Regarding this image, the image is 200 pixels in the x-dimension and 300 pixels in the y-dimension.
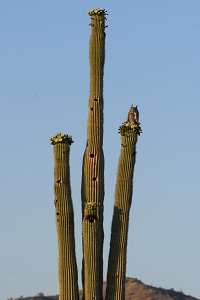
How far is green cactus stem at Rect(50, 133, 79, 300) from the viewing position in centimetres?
1792

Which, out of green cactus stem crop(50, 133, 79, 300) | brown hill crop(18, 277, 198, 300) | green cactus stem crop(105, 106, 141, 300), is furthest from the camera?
brown hill crop(18, 277, 198, 300)

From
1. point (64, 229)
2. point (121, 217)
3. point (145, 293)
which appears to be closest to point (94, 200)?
point (121, 217)

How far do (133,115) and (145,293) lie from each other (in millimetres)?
35225

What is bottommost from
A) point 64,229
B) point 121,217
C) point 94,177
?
point 64,229

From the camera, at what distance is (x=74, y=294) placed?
18000 mm

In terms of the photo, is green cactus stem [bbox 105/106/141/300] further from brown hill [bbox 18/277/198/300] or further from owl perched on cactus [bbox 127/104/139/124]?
brown hill [bbox 18/277/198/300]

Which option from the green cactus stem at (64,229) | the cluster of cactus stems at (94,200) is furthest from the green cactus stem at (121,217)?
the green cactus stem at (64,229)

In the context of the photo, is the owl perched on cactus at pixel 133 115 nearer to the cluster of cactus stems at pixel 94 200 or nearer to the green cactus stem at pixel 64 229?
the cluster of cactus stems at pixel 94 200

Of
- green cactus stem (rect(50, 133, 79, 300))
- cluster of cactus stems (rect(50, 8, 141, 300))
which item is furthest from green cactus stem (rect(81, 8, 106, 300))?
green cactus stem (rect(50, 133, 79, 300))

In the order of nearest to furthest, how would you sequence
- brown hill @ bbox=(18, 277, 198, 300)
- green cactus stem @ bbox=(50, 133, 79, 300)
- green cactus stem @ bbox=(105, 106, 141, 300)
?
green cactus stem @ bbox=(50, 133, 79, 300) < green cactus stem @ bbox=(105, 106, 141, 300) < brown hill @ bbox=(18, 277, 198, 300)

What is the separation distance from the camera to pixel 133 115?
19.1 m


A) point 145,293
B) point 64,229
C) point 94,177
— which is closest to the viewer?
point 64,229

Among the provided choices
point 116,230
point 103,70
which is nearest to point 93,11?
point 103,70

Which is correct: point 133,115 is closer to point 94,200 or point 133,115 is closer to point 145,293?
point 94,200
